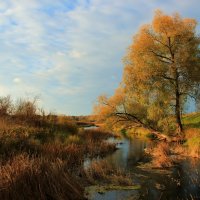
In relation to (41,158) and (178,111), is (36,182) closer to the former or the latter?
(41,158)

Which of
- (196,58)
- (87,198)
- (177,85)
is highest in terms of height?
(196,58)

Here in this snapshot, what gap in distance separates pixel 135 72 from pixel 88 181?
17406 millimetres

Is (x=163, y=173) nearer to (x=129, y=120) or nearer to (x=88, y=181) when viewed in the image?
(x=88, y=181)

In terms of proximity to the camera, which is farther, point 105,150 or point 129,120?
point 129,120

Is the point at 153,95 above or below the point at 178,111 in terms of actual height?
above

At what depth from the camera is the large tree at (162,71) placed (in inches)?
1109

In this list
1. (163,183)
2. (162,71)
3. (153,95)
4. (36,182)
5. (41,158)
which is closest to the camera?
(36,182)

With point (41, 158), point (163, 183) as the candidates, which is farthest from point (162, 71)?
point (41, 158)

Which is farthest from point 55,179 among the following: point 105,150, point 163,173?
point 105,150

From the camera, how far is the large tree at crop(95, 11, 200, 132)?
2816 centimetres

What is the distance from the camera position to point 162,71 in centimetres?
2814

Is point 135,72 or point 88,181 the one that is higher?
point 135,72

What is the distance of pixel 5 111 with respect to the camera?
24.8 m

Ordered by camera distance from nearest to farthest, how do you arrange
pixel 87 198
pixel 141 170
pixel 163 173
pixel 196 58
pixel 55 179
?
pixel 55 179
pixel 87 198
pixel 163 173
pixel 141 170
pixel 196 58
